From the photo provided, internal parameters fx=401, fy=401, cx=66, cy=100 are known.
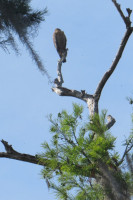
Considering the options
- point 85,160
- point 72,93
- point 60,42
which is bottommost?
point 85,160

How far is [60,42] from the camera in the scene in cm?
640

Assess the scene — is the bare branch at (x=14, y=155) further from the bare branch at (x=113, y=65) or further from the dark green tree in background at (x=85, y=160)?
the bare branch at (x=113, y=65)

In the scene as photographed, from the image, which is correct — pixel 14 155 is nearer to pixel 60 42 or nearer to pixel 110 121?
pixel 110 121

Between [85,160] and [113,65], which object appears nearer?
[85,160]

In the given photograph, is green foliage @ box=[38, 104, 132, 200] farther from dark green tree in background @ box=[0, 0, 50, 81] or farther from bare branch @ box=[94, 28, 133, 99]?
dark green tree in background @ box=[0, 0, 50, 81]

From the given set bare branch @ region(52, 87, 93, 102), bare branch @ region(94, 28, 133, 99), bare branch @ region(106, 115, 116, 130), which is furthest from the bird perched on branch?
bare branch @ region(106, 115, 116, 130)

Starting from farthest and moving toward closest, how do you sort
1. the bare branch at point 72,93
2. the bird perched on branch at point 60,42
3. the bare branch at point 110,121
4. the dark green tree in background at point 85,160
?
the bird perched on branch at point 60,42, the bare branch at point 72,93, the bare branch at point 110,121, the dark green tree in background at point 85,160

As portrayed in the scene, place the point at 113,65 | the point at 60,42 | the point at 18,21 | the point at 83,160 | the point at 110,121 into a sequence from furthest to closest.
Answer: the point at 18,21
the point at 60,42
the point at 113,65
the point at 110,121
the point at 83,160

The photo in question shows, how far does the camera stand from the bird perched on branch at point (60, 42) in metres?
6.27

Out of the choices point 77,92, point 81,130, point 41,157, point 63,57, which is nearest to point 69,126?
point 81,130

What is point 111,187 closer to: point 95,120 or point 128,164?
point 128,164

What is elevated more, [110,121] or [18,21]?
[18,21]

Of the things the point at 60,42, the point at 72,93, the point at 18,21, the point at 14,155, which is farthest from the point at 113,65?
the point at 18,21

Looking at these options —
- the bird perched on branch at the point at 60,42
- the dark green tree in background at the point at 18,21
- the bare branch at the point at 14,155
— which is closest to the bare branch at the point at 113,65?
the bare branch at the point at 14,155
